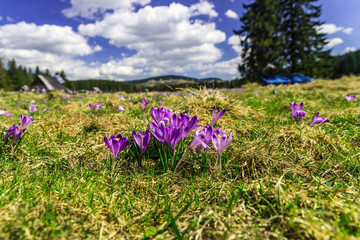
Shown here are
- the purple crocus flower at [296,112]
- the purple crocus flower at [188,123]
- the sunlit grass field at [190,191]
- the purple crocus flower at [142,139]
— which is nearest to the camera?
the sunlit grass field at [190,191]

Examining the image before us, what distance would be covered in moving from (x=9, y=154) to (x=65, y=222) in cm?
147

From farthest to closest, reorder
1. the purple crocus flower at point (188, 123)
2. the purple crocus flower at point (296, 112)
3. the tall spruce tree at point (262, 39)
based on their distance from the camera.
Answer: the tall spruce tree at point (262, 39) → the purple crocus flower at point (296, 112) → the purple crocus flower at point (188, 123)

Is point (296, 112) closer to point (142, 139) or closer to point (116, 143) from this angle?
point (142, 139)

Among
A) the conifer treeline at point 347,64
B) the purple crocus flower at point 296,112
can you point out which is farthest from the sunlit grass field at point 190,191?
the conifer treeline at point 347,64

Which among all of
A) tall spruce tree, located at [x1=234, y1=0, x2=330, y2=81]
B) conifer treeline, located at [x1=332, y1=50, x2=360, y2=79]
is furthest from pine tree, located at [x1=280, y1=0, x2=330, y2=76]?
conifer treeline, located at [x1=332, y1=50, x2=360, y2=79]

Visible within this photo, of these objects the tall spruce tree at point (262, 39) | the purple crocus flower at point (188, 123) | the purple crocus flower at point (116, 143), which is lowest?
the purple crocus flower at point (116, 143)

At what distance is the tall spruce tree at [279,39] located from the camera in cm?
2977

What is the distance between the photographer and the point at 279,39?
96.4 ft

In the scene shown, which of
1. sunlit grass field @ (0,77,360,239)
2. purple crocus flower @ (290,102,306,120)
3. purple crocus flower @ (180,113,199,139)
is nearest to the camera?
sunlit grass field @ (0,77,360,239)

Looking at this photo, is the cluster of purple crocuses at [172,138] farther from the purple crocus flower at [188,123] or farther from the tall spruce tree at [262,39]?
the tall spruce tree at [262,39]

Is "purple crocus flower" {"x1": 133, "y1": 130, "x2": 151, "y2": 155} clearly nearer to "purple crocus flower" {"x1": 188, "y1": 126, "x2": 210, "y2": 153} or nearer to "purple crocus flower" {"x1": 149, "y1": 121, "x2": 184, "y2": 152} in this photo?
"purple crocus flower" {"x1": 149, "y1": 121, "x2": 184, "y2": 152}

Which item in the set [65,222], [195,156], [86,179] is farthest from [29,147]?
[195,156]

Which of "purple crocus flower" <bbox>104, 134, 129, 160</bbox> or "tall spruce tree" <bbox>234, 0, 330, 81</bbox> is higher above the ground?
"tall spruce tree" <bbox>234, 0, 330, 81</bbox>

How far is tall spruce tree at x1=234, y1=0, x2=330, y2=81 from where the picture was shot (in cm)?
2977
